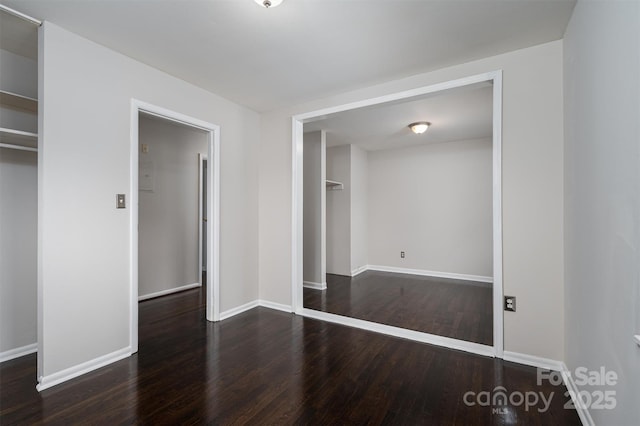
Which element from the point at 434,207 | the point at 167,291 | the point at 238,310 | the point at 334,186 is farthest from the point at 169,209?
the point at 434,207

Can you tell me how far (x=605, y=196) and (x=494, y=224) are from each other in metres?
1.09

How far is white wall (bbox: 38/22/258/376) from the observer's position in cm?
203

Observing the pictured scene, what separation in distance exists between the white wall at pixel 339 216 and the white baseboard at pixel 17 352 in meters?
4.13

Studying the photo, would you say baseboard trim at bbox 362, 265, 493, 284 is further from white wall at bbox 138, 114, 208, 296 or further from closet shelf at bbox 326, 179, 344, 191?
white wall at bbox 138, 114, 208, 296

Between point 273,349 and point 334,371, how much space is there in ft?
2.11

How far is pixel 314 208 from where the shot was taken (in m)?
4.76

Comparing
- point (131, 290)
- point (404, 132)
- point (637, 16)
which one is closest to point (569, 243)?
point (637, 16)

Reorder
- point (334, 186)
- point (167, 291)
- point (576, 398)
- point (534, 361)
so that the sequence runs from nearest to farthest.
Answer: point (576, 398)
point (534, 361)
point (167, 291)
point (334, 186)

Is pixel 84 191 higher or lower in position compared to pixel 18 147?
lower

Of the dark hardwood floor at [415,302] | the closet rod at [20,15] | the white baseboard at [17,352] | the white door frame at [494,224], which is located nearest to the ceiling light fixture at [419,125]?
the white door frame at [494,224]

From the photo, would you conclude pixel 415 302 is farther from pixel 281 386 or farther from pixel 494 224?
pixel 281 386

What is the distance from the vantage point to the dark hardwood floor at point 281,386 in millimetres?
1705

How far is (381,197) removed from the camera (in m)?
6.08

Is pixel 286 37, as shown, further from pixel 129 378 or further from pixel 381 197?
pixel 381 197
